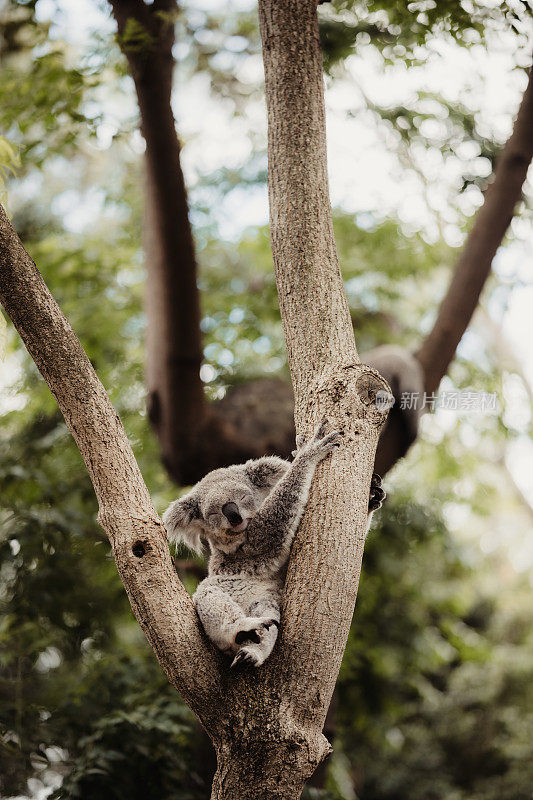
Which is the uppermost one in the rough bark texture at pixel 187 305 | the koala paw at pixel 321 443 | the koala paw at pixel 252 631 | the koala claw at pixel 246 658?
the rough bark texture at pixel 187 305

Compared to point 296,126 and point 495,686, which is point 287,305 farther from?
point 495,686

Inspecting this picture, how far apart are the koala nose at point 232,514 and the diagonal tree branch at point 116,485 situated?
0.88ft

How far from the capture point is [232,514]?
6.52 feet

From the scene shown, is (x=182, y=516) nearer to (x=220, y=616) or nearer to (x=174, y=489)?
(x=220, y=616)

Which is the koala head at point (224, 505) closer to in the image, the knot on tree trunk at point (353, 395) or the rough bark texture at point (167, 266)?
the knot on tree trunk at point (353, 395)

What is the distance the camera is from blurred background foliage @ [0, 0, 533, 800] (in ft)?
11.4

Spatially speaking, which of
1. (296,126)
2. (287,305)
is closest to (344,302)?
(287,305)

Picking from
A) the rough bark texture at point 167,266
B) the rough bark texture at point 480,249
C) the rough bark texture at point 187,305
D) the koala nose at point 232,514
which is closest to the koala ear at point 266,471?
the koala nose at point 232,514

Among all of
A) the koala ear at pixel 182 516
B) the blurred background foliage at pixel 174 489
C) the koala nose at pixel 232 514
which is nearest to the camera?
the koala nose at pixel 232 514

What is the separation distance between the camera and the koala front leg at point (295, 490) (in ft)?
6.01

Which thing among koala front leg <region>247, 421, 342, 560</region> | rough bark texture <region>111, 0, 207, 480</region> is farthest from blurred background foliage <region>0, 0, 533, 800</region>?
koala front leg <region>247, 421, 342, 560</region>

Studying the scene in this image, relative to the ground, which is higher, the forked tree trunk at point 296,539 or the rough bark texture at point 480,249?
the rough bark texture at point 480,249

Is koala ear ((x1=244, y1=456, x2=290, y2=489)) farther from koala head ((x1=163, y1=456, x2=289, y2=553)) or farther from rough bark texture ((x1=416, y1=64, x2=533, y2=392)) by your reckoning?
rough bark texture ((x1=416, y1=64, x2=533, y2=392))

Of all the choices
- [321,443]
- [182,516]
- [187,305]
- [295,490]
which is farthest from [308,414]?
[187,305]
